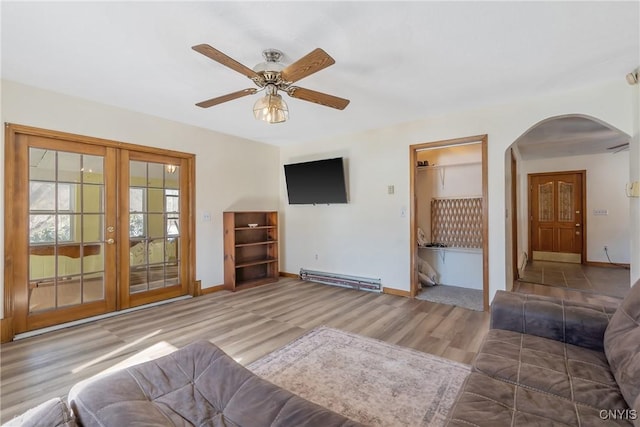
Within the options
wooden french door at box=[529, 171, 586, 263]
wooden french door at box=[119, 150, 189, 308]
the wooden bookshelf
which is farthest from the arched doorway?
wooden french door at box=[119, 150, 189, 308]

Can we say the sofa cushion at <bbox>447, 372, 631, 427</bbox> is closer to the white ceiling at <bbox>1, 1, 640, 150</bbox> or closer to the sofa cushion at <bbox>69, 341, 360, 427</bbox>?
the sofa cushion at <bbox>69, 341, 360, 427</bbox>

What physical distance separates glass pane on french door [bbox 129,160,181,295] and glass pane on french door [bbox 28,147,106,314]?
1.09 ft

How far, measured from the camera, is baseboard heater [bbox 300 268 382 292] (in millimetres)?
4500

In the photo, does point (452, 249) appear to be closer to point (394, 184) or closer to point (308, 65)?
point (394, 184)

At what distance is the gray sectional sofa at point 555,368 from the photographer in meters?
1.09

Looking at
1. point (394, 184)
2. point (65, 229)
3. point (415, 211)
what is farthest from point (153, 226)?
point (415, 211)

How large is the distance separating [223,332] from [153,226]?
6.18ft

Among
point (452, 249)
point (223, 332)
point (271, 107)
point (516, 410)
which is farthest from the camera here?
point (452, 249)

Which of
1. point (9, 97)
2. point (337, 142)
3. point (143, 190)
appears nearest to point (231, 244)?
point (143, 190)

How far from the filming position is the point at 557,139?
5270mm

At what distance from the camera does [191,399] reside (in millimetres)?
1327

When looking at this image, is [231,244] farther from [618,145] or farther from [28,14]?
[618,145]

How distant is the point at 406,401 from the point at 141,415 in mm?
1503

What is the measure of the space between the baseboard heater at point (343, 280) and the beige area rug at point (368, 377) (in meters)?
1.76
